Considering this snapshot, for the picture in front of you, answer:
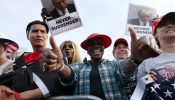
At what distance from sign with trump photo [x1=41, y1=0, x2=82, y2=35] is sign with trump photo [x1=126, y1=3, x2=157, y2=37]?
1392 mm

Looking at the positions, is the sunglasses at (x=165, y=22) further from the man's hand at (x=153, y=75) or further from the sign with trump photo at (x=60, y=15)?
the sign with trump photo at (x=60, y=15)

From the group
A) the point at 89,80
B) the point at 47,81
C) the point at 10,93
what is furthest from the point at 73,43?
the point at 10,93

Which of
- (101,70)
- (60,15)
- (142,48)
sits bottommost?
(101,70)

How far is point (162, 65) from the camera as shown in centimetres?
227

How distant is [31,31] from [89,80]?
1.07 meters

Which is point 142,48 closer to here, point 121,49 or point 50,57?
point 50,57

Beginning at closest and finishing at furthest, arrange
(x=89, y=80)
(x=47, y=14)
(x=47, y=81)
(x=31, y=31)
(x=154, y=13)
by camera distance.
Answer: (x=47, y=81), (x=89, y=80), (x=31, y=31), (x=47, y=14), (x=154, y=13)

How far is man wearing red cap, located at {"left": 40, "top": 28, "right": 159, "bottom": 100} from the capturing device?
7.54 ft

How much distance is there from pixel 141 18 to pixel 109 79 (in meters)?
3.44

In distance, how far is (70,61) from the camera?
147 inches

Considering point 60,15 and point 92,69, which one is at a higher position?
point 60,15

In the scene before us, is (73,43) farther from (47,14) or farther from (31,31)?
(47,14)

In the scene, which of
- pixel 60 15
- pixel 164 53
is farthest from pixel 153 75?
pixel 60 15

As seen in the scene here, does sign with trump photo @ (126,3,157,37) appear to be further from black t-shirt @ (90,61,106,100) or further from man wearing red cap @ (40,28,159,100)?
black t-shirt @ (90,61,106,100)
